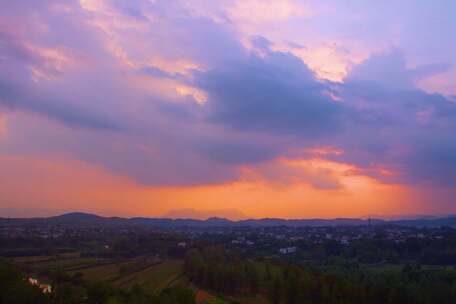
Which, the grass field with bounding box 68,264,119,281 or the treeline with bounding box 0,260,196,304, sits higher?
the treeline with bounding box 0,260,196,304

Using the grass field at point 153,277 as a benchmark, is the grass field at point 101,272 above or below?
above

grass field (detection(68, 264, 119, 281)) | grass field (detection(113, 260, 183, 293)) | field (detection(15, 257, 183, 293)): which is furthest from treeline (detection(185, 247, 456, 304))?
grass field (detection(68, 264, 119, 281))

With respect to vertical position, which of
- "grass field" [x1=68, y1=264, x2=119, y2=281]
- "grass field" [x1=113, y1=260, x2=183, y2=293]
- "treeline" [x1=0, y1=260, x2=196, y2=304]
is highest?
"treeline" [x1=0, y1=260, x2=196, y2=304]

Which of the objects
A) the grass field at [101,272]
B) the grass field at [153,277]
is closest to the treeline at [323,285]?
the grass field at [153,277]

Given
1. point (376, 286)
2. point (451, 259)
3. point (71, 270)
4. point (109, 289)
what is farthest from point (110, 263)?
point (451, 259)

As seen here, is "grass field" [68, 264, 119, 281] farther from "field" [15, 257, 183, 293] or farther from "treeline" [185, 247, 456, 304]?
"treeline" [185, 247, 456, 304]

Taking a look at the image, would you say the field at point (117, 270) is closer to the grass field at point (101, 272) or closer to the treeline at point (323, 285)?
the grass field at point (101, 272)

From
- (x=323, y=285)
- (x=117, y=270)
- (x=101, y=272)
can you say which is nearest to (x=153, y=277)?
(x=101, y=272)
